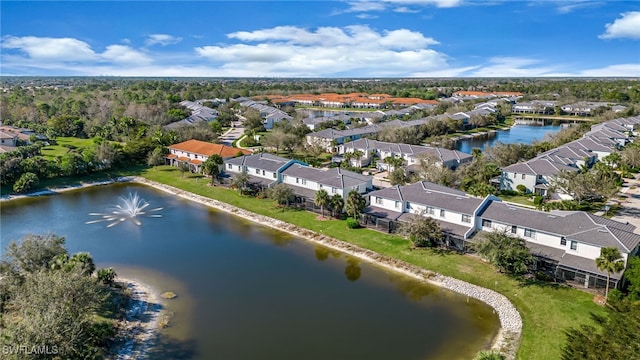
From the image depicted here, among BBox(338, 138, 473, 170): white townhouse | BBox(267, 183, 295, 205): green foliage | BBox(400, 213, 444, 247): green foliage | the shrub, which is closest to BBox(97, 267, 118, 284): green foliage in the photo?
BBox(267, 183, 295, 205): green foliage

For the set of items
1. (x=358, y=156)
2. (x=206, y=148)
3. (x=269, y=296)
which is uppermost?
(x=206, y=148)

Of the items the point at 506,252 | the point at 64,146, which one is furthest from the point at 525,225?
the point at 64,146

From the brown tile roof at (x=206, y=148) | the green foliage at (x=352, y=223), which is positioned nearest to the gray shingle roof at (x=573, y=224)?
the green foliage at (x=352, y=223)

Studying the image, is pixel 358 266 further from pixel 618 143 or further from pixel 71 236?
pixel 618 143

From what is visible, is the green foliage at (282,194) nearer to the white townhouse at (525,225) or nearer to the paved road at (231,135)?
the white townhouse at (525,225)

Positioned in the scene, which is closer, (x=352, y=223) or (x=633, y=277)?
(x=633, y=277)

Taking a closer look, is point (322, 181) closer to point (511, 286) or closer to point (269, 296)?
point (269, 296)
